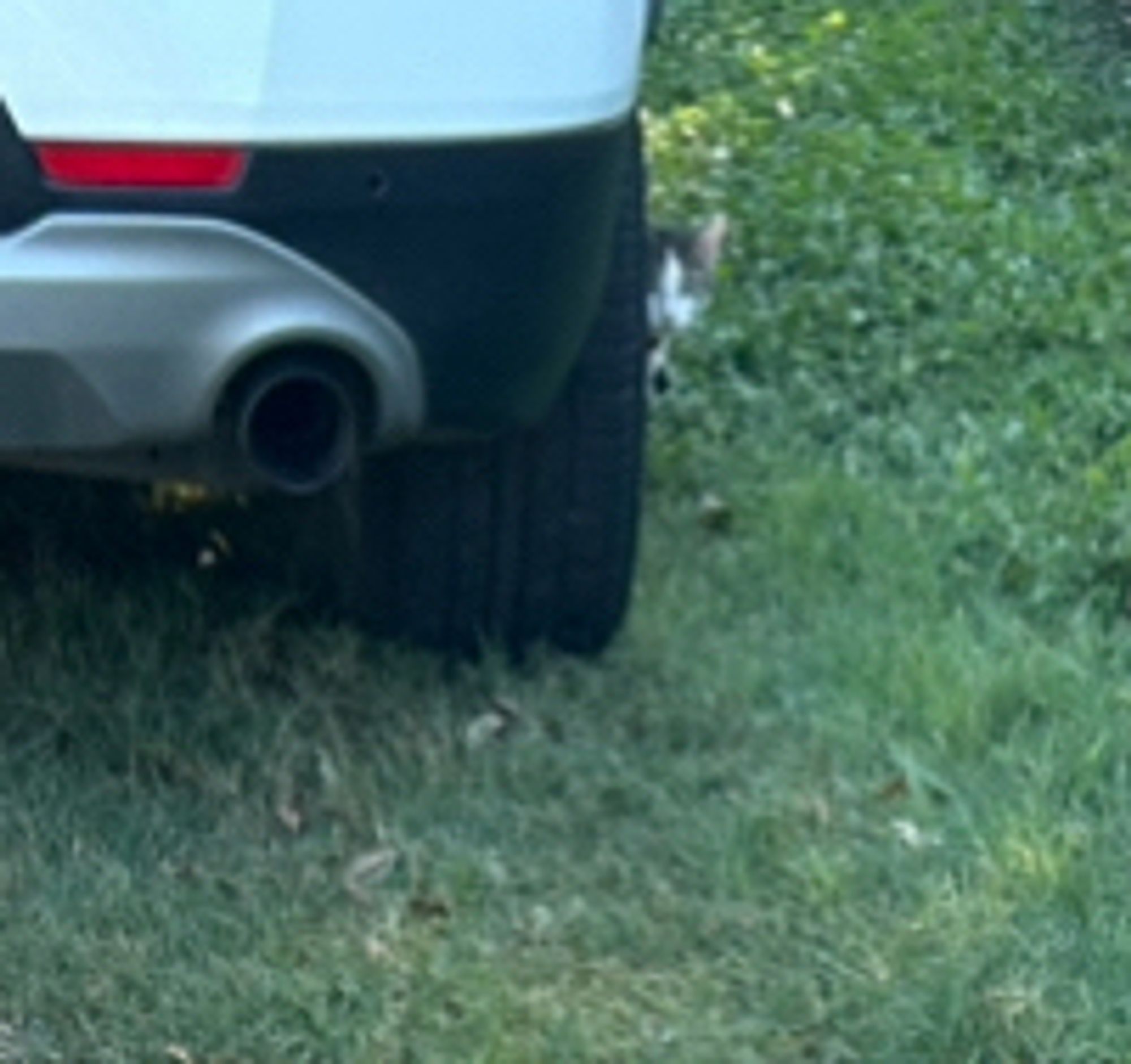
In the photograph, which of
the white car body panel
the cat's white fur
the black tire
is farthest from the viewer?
the cat's white fur

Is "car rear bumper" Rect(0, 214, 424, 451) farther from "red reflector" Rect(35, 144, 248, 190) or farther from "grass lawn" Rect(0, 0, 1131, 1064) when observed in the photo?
"grass lawn" Rect(0, 0, 1131, 1064)

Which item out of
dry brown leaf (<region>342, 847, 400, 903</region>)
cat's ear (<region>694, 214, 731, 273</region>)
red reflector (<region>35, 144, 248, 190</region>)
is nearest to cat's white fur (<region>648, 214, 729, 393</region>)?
cat's ear (<region>694, 214, 731, 273</region>)

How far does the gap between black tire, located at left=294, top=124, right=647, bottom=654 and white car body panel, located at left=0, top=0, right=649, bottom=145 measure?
0.64m

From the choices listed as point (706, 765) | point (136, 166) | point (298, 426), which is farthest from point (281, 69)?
point (706, 765)

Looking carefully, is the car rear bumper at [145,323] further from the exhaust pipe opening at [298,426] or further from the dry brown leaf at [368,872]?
the dry brown leaf at [368,872]

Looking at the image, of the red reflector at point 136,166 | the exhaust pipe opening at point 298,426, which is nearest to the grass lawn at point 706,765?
the exhaust pipe opening at point 298,426

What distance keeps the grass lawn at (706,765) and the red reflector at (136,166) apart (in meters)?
0.78

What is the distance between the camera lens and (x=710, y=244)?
5.02 meters

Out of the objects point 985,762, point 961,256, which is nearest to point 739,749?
point 985,762

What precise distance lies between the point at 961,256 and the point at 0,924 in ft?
8.28

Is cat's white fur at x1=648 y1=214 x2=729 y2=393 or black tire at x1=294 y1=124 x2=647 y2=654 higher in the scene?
black tire at x1=294 y1=124 x2=647 y2=654

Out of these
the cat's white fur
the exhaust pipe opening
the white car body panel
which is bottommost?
the cat's white fur

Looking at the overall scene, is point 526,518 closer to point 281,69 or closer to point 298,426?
point 298,426

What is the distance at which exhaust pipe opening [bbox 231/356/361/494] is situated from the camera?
122 inches
